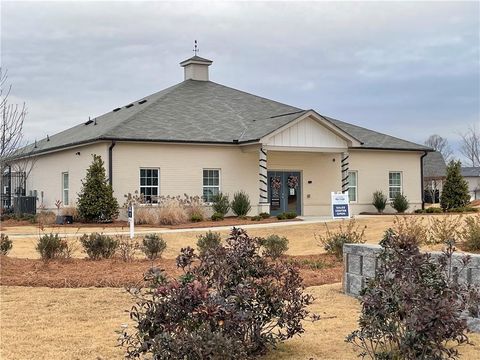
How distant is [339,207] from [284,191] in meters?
9.48

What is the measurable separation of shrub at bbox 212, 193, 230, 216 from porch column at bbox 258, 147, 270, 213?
1549mm

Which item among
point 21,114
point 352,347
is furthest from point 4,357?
point 21,114

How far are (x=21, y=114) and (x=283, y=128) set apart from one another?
1185 cm

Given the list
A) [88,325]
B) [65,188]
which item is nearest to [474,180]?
[65,188]

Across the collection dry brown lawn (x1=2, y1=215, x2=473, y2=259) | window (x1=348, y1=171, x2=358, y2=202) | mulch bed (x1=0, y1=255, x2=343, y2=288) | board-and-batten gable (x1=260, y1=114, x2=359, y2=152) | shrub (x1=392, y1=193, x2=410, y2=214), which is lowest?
mulch bed (x1=0, y1=255, x2=343, y2=288)

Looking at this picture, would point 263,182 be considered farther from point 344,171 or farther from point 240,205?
point 344,171

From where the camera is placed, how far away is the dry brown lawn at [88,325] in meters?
6.35

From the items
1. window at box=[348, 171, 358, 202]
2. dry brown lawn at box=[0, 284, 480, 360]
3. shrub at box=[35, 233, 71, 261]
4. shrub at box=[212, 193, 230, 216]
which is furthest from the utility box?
dry brown lawn at box=[0, 284, 480, 360]

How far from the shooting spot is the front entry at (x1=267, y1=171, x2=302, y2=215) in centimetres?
2969

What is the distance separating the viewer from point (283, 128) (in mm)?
27172

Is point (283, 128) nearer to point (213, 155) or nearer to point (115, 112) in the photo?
point (213, 155)

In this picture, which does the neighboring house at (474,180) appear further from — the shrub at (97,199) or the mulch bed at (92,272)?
the mulch bed at (92,272)

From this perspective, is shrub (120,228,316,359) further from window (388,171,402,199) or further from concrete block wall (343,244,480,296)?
window (388,171,402,199)

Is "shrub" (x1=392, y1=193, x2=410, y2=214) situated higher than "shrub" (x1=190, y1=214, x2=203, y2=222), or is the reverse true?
"shrub" (x1=392, y1=193, x2=410, y2=214)
